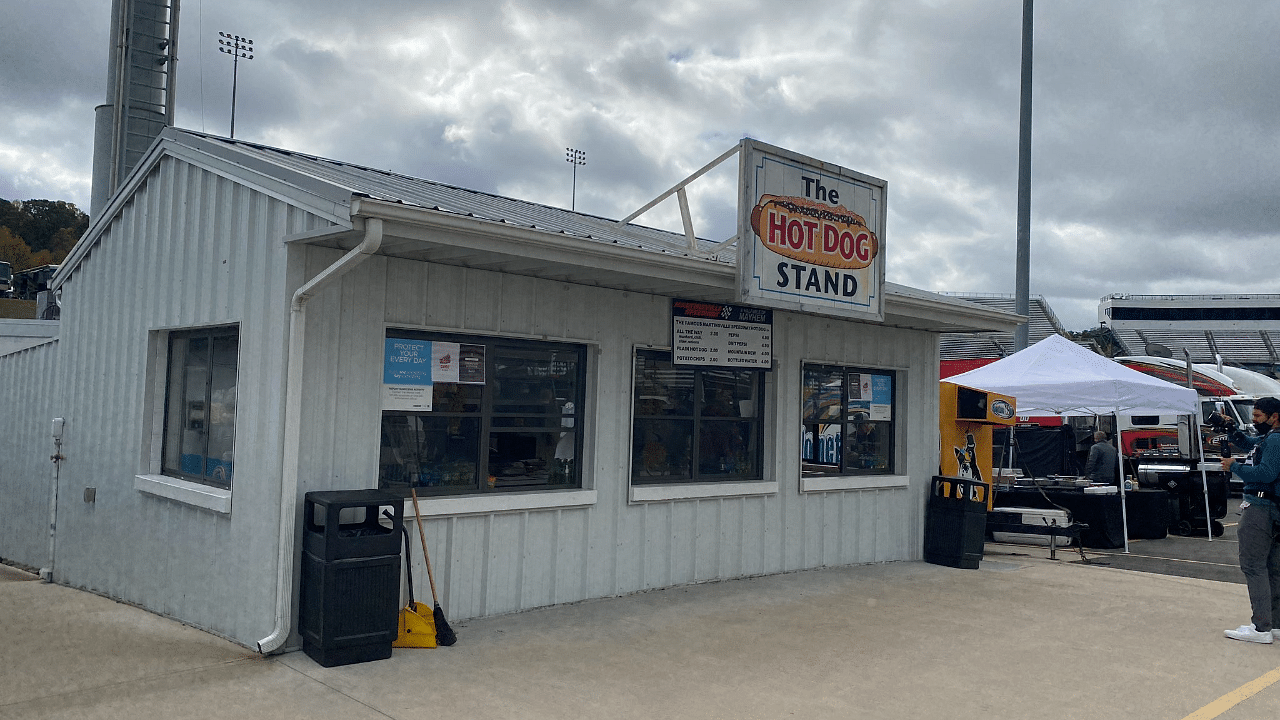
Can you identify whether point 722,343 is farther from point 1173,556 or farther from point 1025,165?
point 1025,165

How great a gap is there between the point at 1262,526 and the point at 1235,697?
1785 millimetres

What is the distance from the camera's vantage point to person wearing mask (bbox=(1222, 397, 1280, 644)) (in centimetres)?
703

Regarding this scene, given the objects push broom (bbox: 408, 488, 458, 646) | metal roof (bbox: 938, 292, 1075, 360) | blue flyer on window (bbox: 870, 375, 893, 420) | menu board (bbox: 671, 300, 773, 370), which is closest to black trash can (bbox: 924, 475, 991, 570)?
blue flyer on window (bbox: 870, 375, 893, 420)

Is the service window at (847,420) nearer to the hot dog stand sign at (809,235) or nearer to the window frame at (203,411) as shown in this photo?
the hot dog stand sign at (809,235)

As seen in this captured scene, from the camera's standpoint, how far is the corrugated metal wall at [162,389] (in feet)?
20.5

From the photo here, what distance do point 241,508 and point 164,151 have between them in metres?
3.26

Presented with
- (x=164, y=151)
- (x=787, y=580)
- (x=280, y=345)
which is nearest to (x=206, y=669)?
(x=280, y=345)

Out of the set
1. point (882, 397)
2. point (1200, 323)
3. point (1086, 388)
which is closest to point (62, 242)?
point (882, 397)

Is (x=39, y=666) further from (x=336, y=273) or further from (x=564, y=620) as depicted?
(x=564, y=620)

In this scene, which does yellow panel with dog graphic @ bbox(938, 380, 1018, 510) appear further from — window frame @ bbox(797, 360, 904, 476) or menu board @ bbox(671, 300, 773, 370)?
menu board @ bbox(671, 300, 773, 370)

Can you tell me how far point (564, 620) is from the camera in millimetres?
7242

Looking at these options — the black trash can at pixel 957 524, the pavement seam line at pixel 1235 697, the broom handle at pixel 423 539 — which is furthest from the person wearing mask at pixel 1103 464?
the broom handle at pixel 423 539

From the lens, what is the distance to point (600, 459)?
7.96 meters

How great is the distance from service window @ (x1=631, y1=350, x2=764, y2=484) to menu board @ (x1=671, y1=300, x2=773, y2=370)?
0.19m
